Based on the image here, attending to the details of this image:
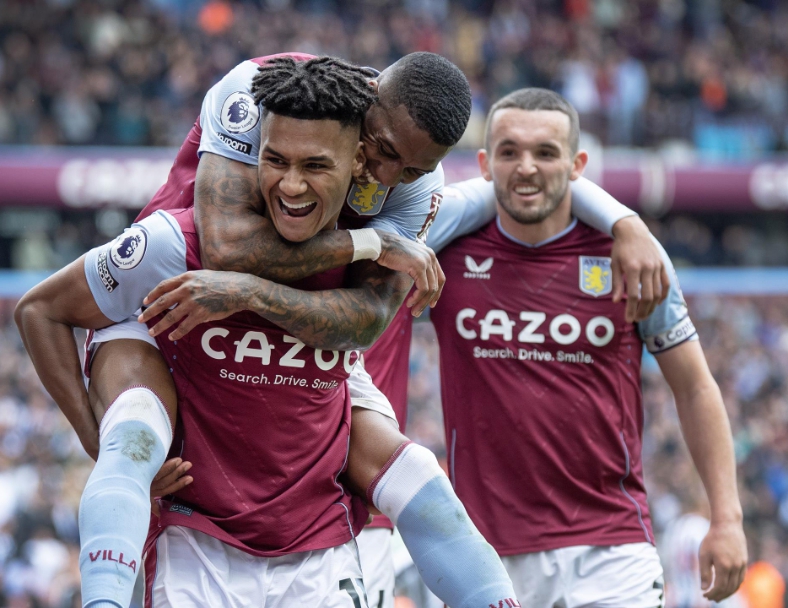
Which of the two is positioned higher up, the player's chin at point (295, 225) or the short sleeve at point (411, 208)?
the short sleeve at point (411, 208)

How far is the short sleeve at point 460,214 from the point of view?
183 inches

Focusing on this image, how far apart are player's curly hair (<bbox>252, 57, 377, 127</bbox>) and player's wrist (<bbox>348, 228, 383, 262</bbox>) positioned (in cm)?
35

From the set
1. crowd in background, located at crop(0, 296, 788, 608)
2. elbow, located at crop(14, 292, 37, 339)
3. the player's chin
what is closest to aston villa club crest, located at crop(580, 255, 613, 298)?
the player's chin

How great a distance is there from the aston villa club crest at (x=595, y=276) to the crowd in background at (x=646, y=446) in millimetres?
5291

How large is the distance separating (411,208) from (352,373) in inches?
23.6

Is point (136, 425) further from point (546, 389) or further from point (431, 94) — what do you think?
point (546, 389)

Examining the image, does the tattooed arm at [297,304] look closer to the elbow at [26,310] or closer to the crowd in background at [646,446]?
the elbow at [26,310]

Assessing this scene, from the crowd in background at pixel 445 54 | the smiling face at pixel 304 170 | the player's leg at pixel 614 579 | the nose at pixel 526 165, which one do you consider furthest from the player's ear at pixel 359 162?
the crowd in background at pixel 445 54

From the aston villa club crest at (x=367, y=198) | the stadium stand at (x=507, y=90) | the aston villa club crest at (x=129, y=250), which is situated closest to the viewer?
the aston villa club crest at (x=129, y=250)

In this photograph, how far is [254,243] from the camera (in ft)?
10.8

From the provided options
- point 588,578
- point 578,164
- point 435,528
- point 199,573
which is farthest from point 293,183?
point 588,578

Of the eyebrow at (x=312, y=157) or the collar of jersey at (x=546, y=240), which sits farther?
the collar of jersey at (x=546, y=240)

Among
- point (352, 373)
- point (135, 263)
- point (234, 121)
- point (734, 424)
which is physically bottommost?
point (734, 424)

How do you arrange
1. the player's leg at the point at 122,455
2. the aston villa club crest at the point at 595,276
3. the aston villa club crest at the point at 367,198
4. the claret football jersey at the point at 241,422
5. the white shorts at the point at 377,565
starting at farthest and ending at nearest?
the aston villa club crest at the point at 595,276 < the white shorts at the point at 377,565 < the aston villa club crest at the point at 367,198 < the claret football jersey at the point at 241,422 < the player's leg at the point at 122,455
